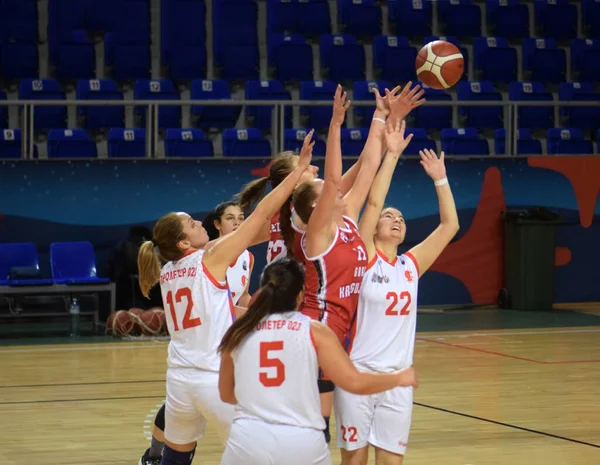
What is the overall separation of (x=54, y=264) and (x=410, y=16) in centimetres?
780

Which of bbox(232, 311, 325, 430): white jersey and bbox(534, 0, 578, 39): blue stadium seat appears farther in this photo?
bbox(534, 0, 578, 39): blue stadium seat

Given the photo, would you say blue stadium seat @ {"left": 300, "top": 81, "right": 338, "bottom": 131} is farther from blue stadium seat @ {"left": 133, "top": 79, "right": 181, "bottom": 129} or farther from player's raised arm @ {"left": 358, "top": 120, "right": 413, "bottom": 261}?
player's raised arm @ {"left": 358, "top": 120, "right": 413, "bottom": 261}

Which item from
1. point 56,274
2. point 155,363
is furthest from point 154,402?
point 56,274

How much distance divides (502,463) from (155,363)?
17.3ft

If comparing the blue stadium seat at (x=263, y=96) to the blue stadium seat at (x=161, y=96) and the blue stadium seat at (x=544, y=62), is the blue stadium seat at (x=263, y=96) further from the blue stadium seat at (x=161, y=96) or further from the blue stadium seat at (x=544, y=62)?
the blue stadium seat at (x=544, y=62)

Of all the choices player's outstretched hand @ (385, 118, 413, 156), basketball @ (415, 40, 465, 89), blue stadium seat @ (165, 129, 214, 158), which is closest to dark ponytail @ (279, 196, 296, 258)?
player's outstretched hand @ (385, 118, 413, 156)

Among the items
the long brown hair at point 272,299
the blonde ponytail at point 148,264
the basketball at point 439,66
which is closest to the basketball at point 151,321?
the basketball at point 439,66

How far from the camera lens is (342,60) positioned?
17297 millimetres

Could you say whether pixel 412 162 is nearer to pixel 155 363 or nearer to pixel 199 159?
pixel 199 159

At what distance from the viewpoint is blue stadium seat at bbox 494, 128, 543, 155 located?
16859mm

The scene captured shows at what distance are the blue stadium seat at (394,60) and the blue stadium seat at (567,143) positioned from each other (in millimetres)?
2447

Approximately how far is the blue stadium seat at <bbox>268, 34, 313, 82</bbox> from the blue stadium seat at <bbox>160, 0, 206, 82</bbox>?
1.15 metres

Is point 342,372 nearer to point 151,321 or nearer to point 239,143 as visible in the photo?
point 151,321

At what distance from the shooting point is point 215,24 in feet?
56.1
